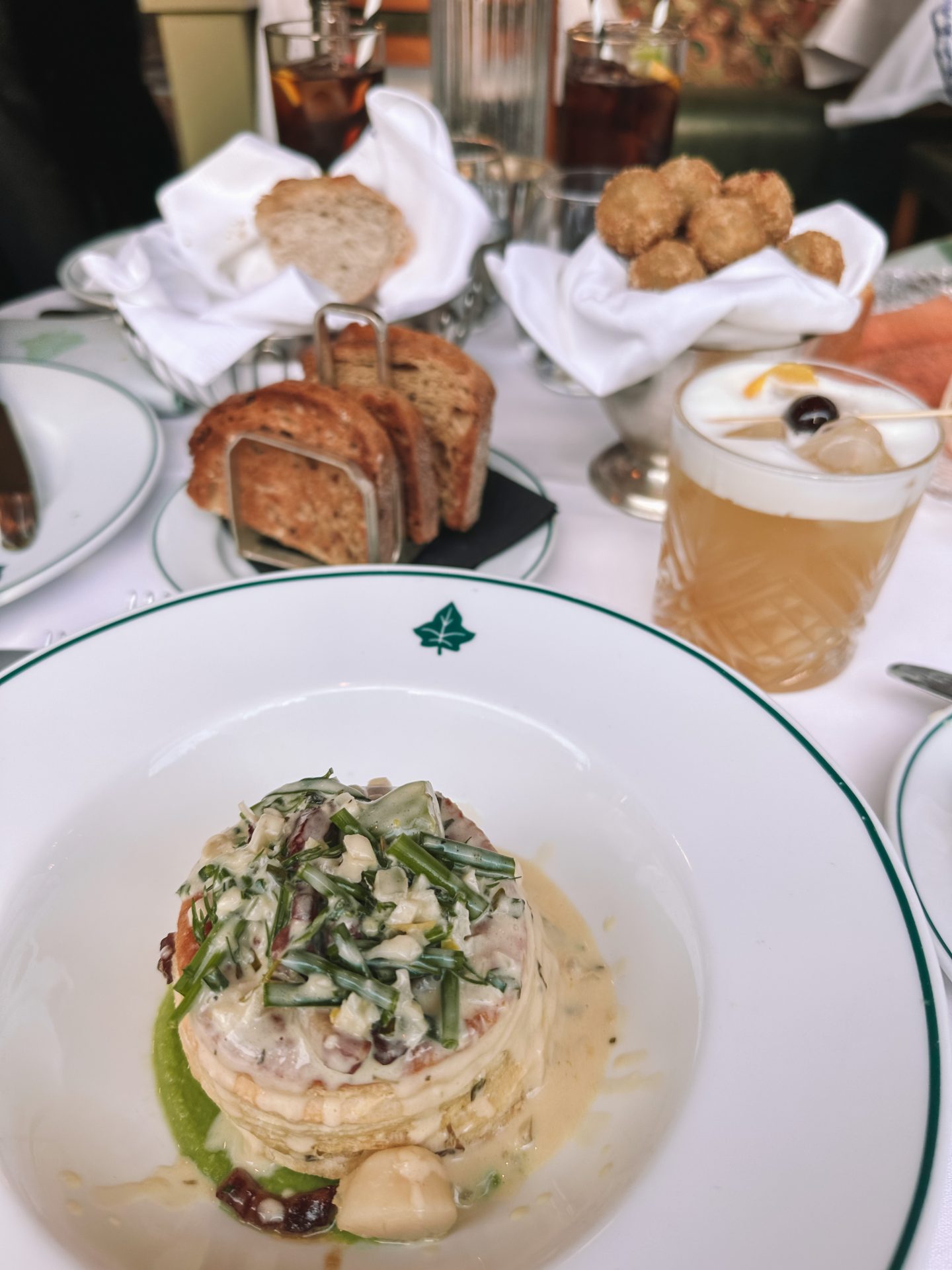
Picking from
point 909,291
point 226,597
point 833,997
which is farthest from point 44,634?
point 909,291

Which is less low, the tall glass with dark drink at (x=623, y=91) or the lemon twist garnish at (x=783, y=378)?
the tall glass with dark drink at (x=623, y=91)

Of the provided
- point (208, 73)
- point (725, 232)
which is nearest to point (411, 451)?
point (725, 232)

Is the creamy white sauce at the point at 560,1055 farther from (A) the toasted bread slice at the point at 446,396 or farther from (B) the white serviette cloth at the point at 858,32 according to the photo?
(B) the white serviette cloth at the point at 858,32

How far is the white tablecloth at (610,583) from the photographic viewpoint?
1.29 meters

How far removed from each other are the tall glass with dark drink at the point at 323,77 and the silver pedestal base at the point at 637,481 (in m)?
1.31

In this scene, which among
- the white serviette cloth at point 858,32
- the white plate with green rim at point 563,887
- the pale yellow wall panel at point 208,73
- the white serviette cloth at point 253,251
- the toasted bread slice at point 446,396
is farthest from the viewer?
the white serviette cloth at point 858,32

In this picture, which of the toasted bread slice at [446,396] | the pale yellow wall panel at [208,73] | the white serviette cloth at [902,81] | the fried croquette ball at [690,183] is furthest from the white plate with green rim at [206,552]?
the white serviette cloth at [902,81]

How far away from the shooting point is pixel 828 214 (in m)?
1.90

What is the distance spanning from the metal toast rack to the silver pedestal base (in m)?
0.46

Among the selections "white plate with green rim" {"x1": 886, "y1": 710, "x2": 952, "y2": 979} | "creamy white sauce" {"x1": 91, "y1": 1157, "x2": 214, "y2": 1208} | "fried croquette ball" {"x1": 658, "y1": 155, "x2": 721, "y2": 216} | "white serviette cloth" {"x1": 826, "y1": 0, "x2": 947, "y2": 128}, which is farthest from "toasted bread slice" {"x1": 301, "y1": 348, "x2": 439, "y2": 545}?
"white serviette cloth" {"x1": 826, "y1": 0, "x2": 947, "y2": 128}

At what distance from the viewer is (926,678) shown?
4.16 ft

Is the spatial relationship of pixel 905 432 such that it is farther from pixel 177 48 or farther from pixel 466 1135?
pixel 177 48

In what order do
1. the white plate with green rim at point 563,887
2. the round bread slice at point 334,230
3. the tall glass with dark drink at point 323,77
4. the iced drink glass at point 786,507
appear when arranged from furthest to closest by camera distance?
the tall glass with dark drink at point 323,77 → the round bread slice at point 334,230 → the iced drink glass at point 786,507 → the white plate with green rim at point 563,887

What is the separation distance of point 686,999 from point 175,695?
750mm
